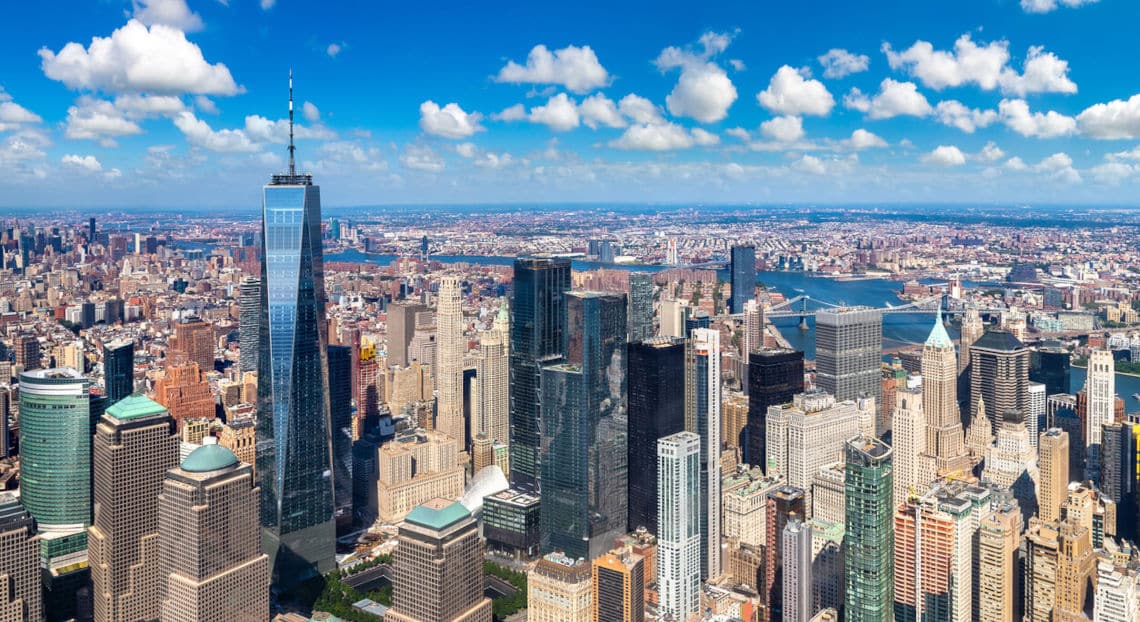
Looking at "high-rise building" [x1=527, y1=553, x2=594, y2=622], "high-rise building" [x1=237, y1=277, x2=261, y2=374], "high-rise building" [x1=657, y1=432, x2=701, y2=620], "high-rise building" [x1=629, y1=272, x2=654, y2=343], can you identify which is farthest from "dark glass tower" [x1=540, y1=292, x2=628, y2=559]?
"high-rise building" [x1=237, y1=277, x2=261, y2=374]

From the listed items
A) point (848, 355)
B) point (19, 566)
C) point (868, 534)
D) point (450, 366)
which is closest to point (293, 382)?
point (19, 566)

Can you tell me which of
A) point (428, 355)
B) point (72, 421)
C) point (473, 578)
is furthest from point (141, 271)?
point (473, 578)

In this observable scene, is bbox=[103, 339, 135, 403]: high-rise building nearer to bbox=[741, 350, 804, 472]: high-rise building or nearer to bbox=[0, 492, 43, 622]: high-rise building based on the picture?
bbox=[0, 492, 43, 622]: high-rise building

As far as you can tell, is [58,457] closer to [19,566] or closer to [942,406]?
[19,566]

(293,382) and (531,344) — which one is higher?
(531,344)

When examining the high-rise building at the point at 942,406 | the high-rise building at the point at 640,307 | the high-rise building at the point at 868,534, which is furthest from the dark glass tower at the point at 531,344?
the high-rise building at the point at 942,406

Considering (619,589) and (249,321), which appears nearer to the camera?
(619,589)

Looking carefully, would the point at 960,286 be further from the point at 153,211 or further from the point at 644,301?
the point at 153,211
